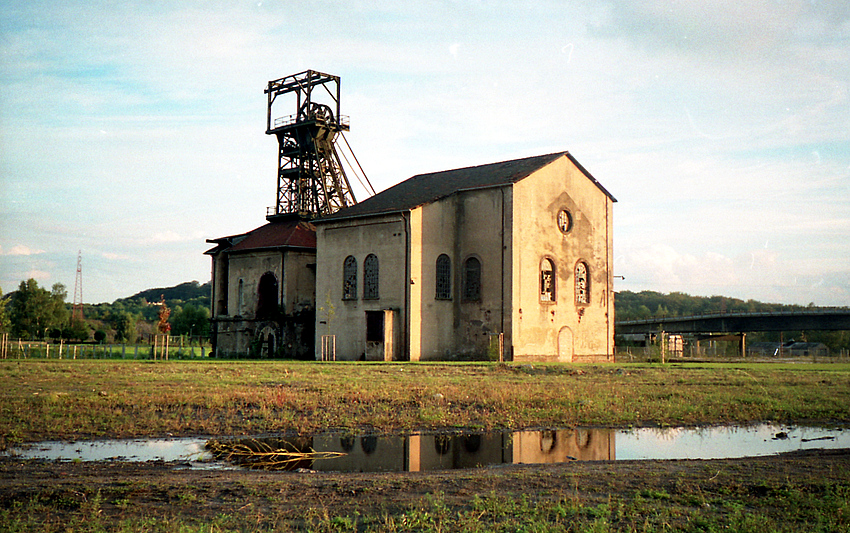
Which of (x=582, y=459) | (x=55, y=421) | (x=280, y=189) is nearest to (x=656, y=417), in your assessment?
(x=582, y=459)

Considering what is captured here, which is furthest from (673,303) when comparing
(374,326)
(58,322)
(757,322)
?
(374,326)

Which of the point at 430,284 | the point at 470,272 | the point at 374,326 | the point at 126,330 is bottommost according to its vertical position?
the point at 126,330

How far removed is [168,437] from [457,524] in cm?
710

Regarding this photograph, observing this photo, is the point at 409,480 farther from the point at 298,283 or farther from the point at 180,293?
the point at 180,293

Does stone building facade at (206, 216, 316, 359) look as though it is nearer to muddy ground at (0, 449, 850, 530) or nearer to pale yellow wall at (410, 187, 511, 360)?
pale yellow wall at (410, 187, 511, 360)

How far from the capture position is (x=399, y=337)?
38.1m

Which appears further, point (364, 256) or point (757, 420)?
point (364, 256)

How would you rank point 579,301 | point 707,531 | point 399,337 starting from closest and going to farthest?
point 707,531 < point 399,337 < point 579,301

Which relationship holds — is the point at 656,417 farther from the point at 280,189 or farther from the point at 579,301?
the point at 280,189

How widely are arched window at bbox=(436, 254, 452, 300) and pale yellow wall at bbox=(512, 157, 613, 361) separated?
3753mm

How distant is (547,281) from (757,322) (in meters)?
43.0

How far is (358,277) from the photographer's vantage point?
40719 mm

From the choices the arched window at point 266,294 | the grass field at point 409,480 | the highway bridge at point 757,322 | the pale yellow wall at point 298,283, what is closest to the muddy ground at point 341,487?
the grass field at point 409,480

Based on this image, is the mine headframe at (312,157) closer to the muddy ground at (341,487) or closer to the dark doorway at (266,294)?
the dark doorway at (266,294)
